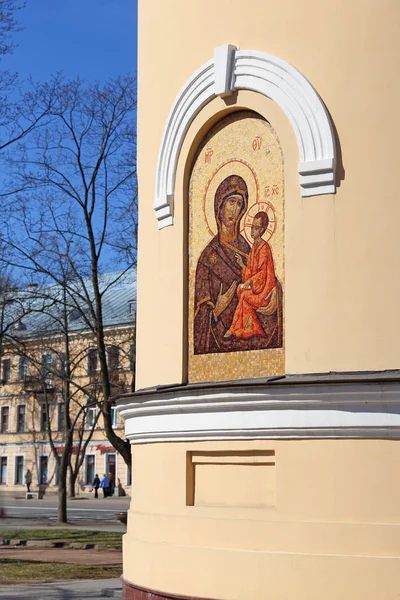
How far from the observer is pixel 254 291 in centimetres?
842

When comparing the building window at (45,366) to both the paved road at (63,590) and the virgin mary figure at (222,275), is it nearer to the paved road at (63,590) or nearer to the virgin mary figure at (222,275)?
the paved road at (63,590)

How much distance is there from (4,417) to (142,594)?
169 ft

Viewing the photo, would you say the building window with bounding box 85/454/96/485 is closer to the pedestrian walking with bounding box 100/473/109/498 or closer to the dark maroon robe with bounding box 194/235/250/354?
the pedestrian walking with bounding box 100/473/109/498

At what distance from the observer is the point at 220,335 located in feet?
28.5

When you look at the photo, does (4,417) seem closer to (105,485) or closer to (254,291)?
(105,485)

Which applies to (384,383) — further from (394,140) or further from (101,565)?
(101,565)

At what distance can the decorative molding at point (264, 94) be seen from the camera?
26.5ft

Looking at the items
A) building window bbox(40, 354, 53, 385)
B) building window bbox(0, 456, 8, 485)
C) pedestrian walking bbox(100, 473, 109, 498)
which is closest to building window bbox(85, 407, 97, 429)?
pedestrian walking bbox(100, 473, 109, 498)

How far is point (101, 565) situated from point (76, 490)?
1473 inches

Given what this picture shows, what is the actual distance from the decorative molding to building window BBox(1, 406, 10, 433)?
50804 millimetres

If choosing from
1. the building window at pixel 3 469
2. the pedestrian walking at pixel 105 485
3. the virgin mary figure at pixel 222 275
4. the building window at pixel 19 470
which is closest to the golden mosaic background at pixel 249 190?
the virgin mary figure at pixel 222 275

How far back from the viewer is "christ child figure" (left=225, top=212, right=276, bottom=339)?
8.35 m

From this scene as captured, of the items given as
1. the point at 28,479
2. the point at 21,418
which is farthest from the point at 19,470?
the point at 28,479

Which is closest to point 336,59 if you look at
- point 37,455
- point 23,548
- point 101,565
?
point 101,565
